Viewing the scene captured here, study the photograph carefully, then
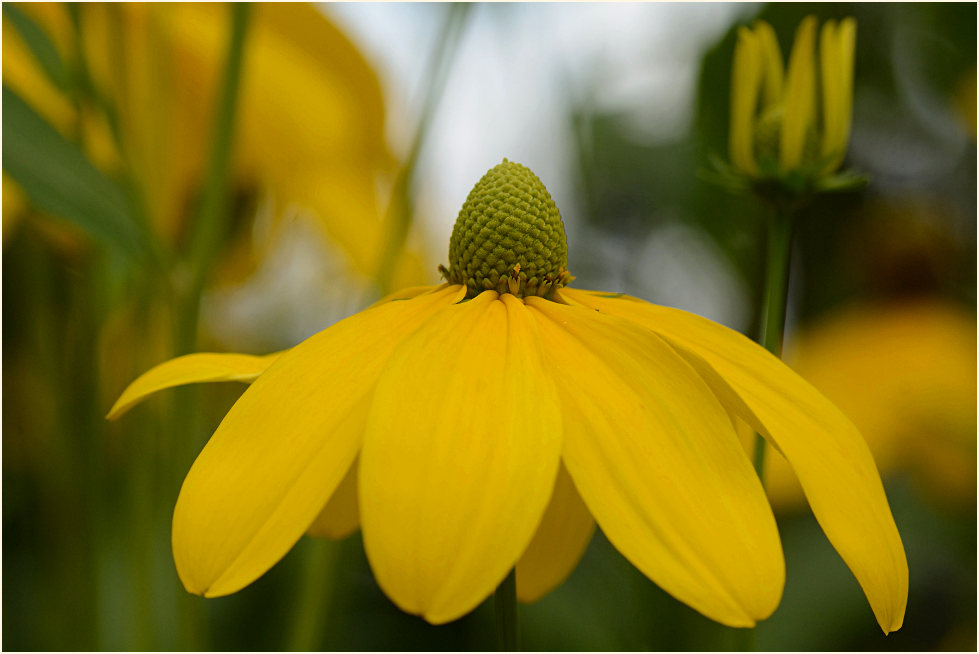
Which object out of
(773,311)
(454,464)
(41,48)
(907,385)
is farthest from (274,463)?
(907,385)

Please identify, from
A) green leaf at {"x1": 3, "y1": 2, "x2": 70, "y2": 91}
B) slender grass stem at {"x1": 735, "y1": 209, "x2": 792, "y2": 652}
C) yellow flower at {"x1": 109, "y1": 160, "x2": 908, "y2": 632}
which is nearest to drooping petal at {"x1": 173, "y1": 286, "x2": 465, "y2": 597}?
yellow flower at {"x1": 109, "y1": 160, "x2": 908, "y2": 632}

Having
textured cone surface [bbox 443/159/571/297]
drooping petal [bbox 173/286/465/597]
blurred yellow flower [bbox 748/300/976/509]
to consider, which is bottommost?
blurred yellow flower [bbox 748/300/976/509]

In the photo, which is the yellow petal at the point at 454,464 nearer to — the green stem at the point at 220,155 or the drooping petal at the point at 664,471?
the drooping petal at the point at 664,471

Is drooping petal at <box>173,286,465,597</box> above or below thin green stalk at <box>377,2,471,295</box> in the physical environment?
below

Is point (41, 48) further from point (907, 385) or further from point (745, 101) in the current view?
point (907, 385)

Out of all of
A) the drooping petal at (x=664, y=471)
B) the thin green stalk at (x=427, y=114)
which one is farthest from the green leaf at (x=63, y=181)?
the drooping petal at (x=664, y=471)

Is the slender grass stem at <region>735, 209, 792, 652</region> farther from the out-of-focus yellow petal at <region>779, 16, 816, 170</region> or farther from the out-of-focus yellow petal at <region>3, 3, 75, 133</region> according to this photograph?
the out-of-focus yellow petal at <region>3, 3, 75, 133</region>

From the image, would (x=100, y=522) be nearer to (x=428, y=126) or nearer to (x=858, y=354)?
(x=428, y=126)

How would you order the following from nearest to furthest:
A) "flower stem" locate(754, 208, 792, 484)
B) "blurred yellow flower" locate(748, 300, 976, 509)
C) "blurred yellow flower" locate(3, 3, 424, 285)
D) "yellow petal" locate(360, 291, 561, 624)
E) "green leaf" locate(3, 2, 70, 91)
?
"yellow petal" locate(360, 291, 561, 624)
"flower stem" locate(754, 208, 792, 484)
"green leaf" locate(3, 2, 70, 91)
"blurred yellow flower" locate(3, 3, 424, 285)
"blurred yellow flower" locate(748, 300, 976, 509)
